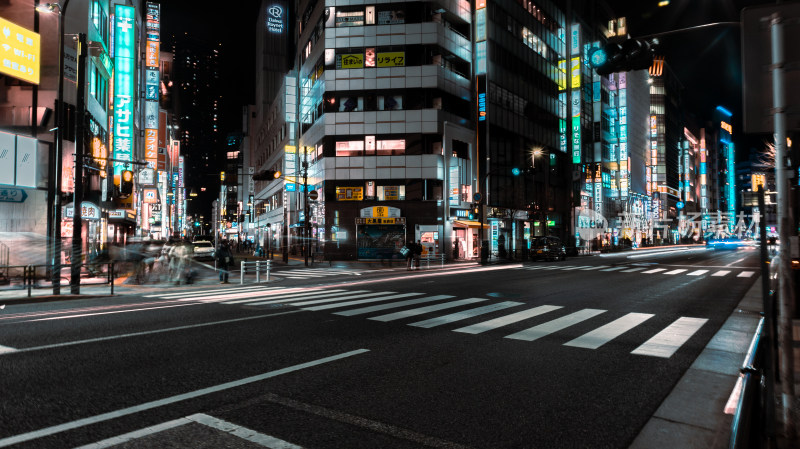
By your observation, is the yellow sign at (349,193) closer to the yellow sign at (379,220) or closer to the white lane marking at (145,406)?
the yellow sign at (379,220)

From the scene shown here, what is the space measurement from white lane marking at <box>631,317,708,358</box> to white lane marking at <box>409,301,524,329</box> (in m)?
3.57

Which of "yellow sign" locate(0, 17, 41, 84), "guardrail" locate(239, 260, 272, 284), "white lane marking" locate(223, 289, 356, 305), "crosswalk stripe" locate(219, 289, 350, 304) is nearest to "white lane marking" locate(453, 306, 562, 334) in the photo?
"white lane marking" locate(223, 289, 356, 305)

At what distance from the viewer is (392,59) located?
38.9 metres

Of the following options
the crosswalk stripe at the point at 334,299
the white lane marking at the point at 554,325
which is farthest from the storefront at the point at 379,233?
the white lane marking at the point at 554,325

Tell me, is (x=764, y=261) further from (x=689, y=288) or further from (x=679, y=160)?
(x=679, y=160)

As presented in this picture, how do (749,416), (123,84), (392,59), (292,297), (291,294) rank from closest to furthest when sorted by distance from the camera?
(749,416)
(292,297)
(291,294)
(123,84)
(392,59)

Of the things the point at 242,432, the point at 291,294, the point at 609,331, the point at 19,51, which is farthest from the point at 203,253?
the point at 242,432

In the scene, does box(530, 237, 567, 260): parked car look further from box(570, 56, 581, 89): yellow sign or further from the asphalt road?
box(570, 56, 581, 89): yellow sign

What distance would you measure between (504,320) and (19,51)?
81.1 feet

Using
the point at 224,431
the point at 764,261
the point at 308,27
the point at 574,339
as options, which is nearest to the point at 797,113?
the point at 764,261

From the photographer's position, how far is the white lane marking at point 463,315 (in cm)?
882

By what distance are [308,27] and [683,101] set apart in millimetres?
127180

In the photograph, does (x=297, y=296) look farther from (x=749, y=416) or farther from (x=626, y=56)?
(x=749, y=416)

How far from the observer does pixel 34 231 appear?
20.8m
